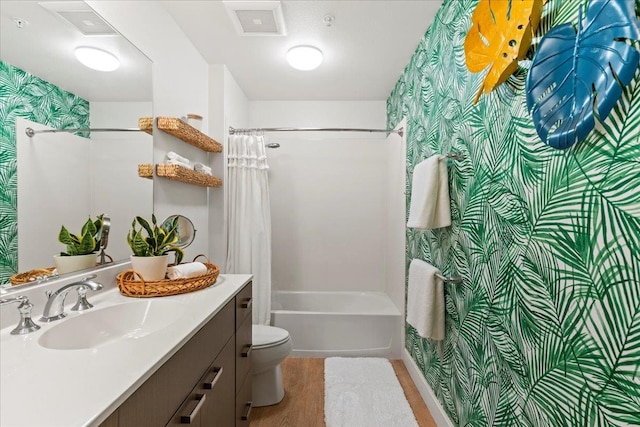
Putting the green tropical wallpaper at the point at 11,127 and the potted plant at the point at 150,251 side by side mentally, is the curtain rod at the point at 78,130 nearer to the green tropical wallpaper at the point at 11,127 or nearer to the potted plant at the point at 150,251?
the green tropical wallpaper at the point at 11,127

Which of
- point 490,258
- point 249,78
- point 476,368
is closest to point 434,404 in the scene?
point 476,368

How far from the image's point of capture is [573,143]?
0.80m

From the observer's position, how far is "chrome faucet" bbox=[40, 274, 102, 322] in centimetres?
102

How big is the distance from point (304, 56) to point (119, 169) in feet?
4.75

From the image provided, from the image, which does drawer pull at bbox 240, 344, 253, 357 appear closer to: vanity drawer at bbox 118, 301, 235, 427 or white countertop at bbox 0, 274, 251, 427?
vanity drawer at bbox 118, 301, 235, 427

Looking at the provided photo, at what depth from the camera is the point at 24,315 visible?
0.95m

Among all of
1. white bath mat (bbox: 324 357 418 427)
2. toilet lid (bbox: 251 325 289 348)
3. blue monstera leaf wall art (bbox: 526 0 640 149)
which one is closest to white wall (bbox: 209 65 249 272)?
toilet lid (bbox: 251 325 289 348)

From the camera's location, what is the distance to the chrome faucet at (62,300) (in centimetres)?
102

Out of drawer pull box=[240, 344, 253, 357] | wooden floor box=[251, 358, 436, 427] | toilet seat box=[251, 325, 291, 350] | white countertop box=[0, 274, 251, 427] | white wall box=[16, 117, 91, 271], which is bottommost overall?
wooden floor box=[251, 358, 436, 427]

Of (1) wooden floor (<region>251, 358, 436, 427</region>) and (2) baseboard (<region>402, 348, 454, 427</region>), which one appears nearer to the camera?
(2) baseboard (<region>402, 348, 454, 427</region>)

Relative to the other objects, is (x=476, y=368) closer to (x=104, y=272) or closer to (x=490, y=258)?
(x=490, y=258)

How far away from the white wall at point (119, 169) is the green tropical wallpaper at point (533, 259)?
1.61 metres

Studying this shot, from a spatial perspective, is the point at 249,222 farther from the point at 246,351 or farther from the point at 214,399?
the point at 214,399

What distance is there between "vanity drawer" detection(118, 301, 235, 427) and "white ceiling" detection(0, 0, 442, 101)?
→ 41.3 inches
